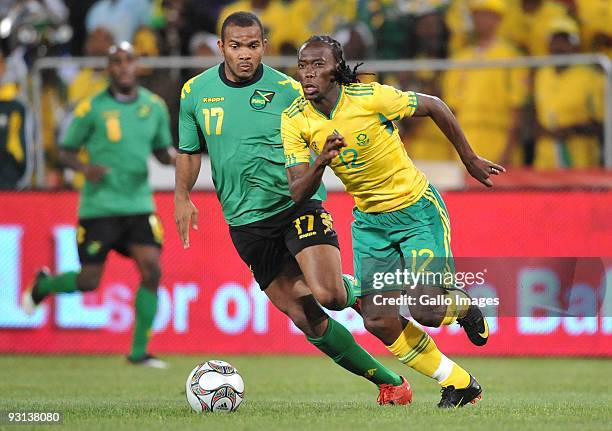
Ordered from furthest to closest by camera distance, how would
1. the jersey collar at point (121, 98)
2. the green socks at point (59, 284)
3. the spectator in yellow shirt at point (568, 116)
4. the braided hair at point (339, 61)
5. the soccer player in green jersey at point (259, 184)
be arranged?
the spectator in yellow shirt at point (568, 116) < the jersey collar at point (121, 98) < the green socks at point (59, 284) < the soccer player in green jersey at point (259, 184) < the braided hair at point (339, 61)

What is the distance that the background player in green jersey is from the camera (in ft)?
38.6

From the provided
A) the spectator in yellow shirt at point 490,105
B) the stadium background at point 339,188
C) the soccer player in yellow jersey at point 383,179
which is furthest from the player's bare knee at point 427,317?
the spectator in yellow shirt at point 490,105

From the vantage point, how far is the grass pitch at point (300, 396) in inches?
272

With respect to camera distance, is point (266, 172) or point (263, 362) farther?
point (263, 362)

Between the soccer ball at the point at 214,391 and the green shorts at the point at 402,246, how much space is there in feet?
3.27

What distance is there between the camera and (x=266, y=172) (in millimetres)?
8148

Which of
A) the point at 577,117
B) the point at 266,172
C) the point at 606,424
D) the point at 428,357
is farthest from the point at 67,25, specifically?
the point at 606,424

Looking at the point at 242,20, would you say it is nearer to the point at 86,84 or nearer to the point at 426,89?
the point at 426,89

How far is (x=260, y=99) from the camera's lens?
817 centimetres

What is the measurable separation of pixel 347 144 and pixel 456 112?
6.07 metres

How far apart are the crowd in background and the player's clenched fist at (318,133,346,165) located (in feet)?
20.9

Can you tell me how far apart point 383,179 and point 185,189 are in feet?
4.66

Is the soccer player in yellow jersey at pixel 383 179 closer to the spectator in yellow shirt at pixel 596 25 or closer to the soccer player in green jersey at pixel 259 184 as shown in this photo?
the soccer player in green jersey at pixel 259 184

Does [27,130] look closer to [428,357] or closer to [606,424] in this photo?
[428,357]
